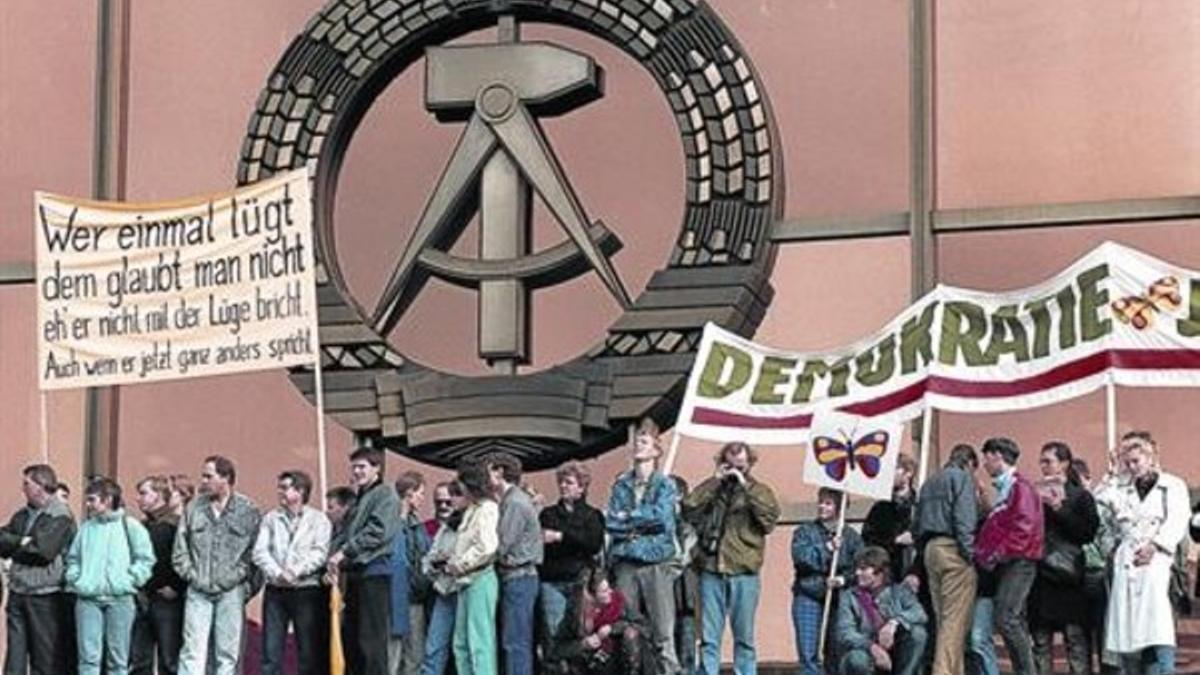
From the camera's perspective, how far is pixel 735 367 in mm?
18656

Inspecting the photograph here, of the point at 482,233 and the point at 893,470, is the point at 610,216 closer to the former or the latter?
the point at 482,233

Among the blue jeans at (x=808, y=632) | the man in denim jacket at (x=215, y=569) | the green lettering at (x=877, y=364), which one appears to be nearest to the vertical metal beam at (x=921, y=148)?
the green lettering at (x=877, y=364)

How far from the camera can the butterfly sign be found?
1734 centimetres

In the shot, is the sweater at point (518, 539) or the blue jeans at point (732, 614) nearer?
the sweater at point (518, 539)

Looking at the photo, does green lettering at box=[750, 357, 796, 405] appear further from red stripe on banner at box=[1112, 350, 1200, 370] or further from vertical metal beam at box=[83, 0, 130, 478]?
vertical metal beam at box=[83, 0, 130, 478]

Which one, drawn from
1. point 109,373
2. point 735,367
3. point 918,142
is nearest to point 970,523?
point 735,367

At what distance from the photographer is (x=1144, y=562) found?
1641 cm

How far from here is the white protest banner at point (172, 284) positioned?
61.4 ft

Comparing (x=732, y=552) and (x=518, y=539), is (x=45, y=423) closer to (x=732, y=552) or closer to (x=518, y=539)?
(x=518, y=539)

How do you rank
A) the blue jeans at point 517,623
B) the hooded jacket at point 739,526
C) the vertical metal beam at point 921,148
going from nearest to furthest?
the blue jeans at point 517,623, the hooded jacket at point 739,526, the vertical metal beam at point 921,148

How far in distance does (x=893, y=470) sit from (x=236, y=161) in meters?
5.70

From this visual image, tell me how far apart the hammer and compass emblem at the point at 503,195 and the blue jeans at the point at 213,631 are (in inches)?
117

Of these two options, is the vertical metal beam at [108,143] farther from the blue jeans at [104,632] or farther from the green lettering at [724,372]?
the green lettering at [724,372]

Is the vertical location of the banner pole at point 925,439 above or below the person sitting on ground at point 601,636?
above
